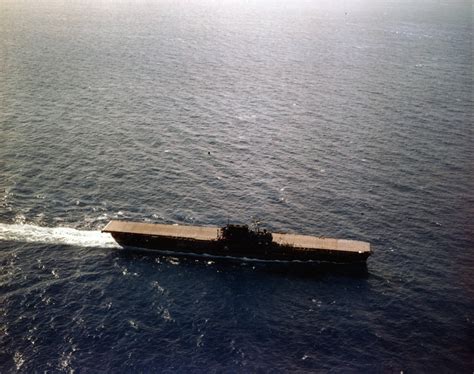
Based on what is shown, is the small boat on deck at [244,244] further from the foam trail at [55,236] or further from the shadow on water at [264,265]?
the foam trail at [55,236]

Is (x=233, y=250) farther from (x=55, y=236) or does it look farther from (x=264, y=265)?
(x=55, y=236)

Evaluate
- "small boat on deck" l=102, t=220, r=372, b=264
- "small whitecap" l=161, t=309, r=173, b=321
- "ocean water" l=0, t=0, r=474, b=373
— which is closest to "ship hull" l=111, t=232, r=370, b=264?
"small boat on deck" l=102, t=220, r=372, b=264

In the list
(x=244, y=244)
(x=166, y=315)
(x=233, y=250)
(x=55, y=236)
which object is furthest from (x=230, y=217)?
(x=55, y=236)

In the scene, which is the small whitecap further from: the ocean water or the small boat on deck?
the small boat on deck

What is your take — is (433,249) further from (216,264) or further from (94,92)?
(94,92)

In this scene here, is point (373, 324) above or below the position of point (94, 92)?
below

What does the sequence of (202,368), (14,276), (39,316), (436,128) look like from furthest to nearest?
(436,128), (14,276), (39,316), (202,368)

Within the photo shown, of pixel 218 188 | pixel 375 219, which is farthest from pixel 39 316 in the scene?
pixel 375 219
